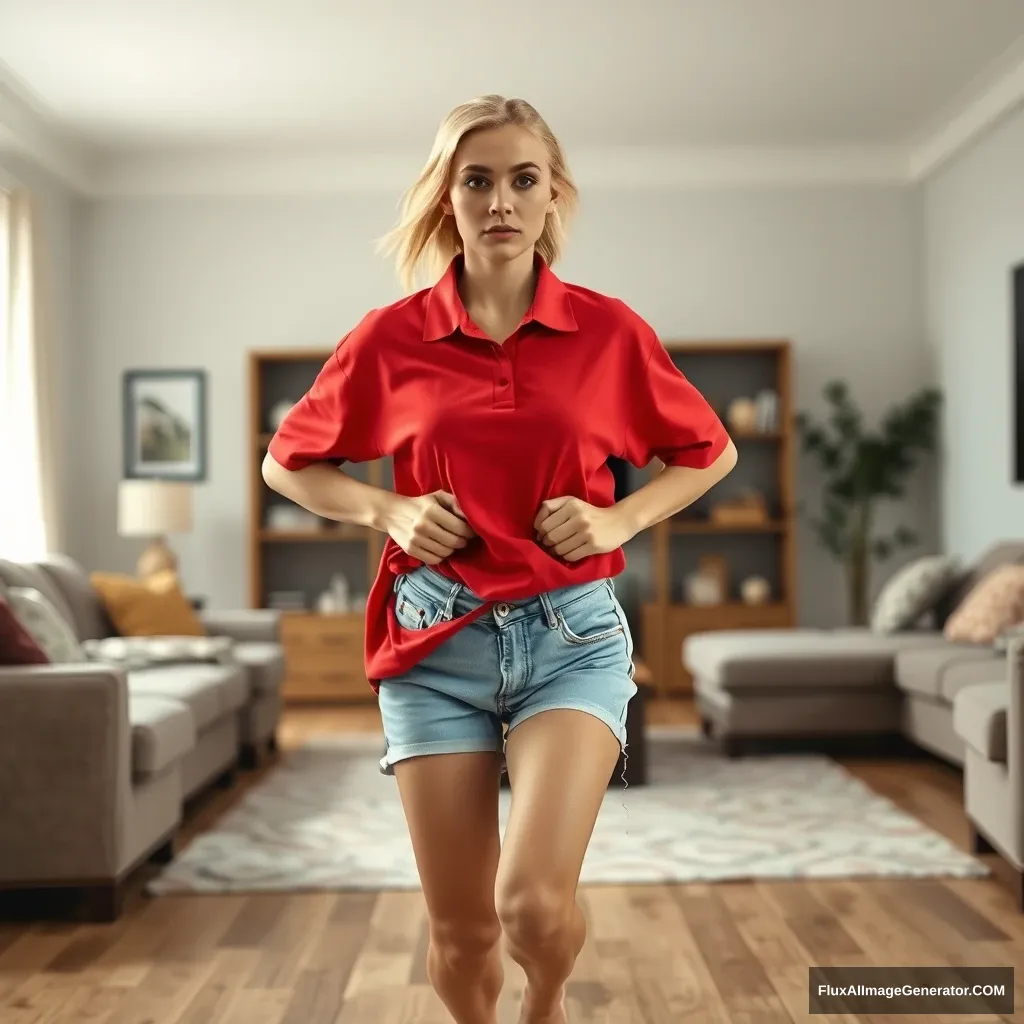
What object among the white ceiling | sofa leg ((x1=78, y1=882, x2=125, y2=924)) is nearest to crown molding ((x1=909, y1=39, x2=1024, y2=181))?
the white ceiling

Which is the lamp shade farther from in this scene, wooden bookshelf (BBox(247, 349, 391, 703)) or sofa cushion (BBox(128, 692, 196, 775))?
sofa cushion (BBox(128, 692, 196, 775))

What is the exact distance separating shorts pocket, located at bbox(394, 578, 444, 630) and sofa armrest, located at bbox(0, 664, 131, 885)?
5.56 ft

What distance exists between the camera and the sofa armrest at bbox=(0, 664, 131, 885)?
3066 mm

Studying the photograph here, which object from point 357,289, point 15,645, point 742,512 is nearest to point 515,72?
point 357,289

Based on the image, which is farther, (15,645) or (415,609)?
(15,645)

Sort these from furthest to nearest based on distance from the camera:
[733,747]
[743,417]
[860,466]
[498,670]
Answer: [743,417]
[860,466]
[733,747]
[498,670]

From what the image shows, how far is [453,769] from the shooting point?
5.17ft

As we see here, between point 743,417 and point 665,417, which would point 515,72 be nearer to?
point 743,417

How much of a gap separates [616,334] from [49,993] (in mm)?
1849

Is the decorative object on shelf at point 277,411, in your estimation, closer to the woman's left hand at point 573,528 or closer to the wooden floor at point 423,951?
the wooden floor at point 423,951

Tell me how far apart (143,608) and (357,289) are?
2.93 metres

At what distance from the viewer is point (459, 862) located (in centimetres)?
158

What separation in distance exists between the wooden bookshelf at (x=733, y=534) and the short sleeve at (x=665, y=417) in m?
5.38

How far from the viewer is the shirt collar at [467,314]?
5.25 feet
